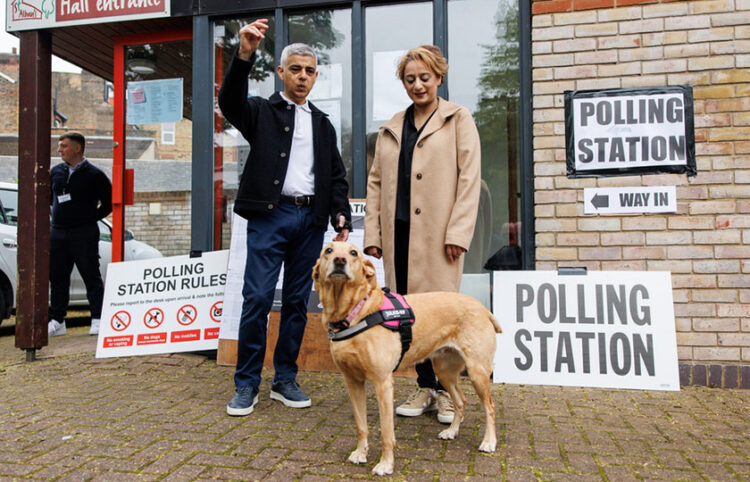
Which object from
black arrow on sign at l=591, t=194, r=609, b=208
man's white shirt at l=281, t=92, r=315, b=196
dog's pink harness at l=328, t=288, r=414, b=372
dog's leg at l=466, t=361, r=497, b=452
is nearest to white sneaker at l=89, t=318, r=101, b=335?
man's white shirt at l=281, t=92, r=315, b=196

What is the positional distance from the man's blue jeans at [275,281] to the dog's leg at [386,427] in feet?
3.88

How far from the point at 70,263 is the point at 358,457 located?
5172 millimetres

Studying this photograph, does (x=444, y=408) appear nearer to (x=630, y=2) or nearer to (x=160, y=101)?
(x=630, y=2)

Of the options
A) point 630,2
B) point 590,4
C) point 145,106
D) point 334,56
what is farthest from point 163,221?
point 630,2

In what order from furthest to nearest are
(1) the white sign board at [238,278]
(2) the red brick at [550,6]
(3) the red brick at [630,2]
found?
1. (1) the white sign board at [238,278]
2. (2) the red brick at [550,6]
3. (3) the red brick at [630,2]

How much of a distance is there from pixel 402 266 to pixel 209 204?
249 centimetres

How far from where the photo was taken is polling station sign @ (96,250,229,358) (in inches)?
183

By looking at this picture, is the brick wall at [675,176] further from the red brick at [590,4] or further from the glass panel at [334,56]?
the glass panel at [334,56]

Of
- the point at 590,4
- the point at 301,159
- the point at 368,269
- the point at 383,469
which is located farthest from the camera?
the point at 590,4

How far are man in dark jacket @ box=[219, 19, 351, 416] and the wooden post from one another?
256cm

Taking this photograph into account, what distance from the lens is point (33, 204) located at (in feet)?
15.4

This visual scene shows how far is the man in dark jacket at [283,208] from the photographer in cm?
327

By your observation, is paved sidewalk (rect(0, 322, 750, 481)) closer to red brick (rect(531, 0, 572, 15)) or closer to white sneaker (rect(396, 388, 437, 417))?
white sneaker (rect(396, 388, 437, 417))

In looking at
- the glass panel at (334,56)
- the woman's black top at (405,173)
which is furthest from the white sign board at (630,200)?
the glass panel at (334,56)
